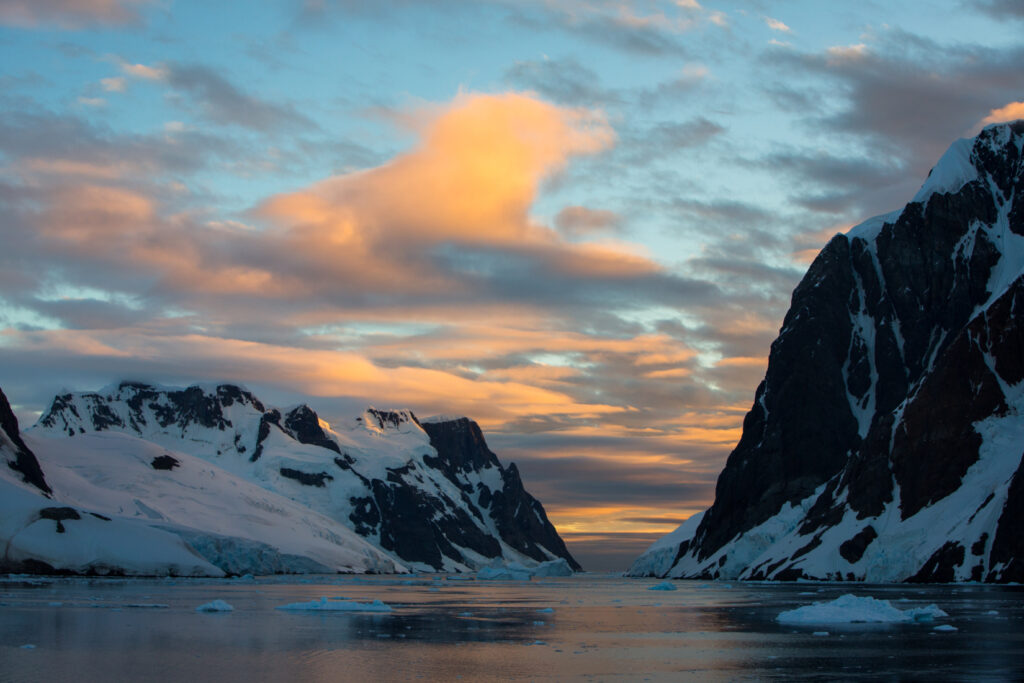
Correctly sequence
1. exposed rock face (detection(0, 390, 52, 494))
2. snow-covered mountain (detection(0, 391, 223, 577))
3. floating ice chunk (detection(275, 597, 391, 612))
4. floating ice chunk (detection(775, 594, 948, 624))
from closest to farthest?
1. floating ice chunk (detection(775, 594, 948, 624))
2. floating ice chunk (detection(275, 597, 391, 612))
3. snow-covered mountain (detection(0, 391, 223, 577))
4. exposed rock face (detection(0, 390, 52, 494))

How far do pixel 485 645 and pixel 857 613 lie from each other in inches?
1069

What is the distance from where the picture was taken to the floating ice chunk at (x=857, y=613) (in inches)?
2613

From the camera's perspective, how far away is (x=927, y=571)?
132625 millimetres

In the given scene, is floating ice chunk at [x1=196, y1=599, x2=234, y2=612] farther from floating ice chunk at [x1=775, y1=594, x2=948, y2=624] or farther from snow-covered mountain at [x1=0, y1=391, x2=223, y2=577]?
snow-covered mountain at [x1=0, y1=391, x2=223, y2=577]

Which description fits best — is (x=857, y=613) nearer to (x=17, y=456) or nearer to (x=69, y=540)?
(x=69, y=540)

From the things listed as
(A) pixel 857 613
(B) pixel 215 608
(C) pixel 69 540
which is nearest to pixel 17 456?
(C) pixel 69 540

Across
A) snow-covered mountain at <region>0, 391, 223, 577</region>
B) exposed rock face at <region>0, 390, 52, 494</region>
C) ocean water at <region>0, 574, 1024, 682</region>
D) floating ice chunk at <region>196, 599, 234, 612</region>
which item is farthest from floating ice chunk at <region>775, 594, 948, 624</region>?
exposed rock face at <region>0, 390, 52, 494</region>

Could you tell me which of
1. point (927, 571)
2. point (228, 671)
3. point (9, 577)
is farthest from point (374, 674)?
point (9, 577)

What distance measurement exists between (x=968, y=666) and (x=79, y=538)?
145 metres

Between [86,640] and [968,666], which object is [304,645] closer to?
[86,640]

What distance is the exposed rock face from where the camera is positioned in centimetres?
17825

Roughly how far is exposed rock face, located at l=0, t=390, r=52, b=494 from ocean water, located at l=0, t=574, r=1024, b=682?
4076 inches

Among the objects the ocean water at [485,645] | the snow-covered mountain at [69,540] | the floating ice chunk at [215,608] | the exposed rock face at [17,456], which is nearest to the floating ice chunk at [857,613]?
the ocean water at [485,645]

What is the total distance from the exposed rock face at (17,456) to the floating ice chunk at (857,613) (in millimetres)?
146095
